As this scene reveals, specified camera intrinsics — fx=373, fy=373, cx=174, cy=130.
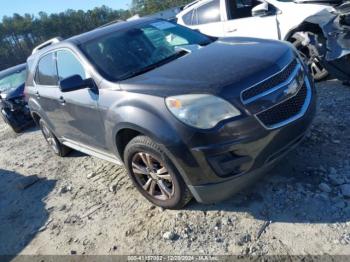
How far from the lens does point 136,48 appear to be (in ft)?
13.7

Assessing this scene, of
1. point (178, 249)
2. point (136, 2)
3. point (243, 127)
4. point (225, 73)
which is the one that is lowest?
point (136, 2)

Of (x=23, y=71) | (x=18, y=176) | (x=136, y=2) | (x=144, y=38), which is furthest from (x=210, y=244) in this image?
(x=136, y=2)

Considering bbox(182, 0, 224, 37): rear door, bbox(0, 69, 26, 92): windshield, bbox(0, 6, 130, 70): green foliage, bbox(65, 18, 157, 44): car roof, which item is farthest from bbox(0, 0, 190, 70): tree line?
bbox(65, 18, 157, 44): car roof

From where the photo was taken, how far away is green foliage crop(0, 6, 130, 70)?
6241 cm

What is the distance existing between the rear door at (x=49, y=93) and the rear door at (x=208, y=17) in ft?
11.9

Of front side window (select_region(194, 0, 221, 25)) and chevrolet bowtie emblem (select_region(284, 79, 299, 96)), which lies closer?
chevrolet bowtie emblem (select_region(284, 79, 299, 96))

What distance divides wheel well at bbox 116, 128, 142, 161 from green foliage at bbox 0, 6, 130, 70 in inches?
2346

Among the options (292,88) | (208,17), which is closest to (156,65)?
(292,88)

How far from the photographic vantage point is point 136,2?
257 ft

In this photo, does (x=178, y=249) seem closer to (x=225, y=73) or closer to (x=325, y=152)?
(x=225, y=73)

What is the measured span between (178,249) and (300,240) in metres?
1.02

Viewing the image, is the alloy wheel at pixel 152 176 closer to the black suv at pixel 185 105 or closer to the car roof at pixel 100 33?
the black suv at pixel 185 105

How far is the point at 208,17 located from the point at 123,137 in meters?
4.75

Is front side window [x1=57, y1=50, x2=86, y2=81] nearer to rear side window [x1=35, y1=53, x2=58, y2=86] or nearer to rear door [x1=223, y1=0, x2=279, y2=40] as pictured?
rear side window [x1=35, y1=53, x2=58, y2=86]
